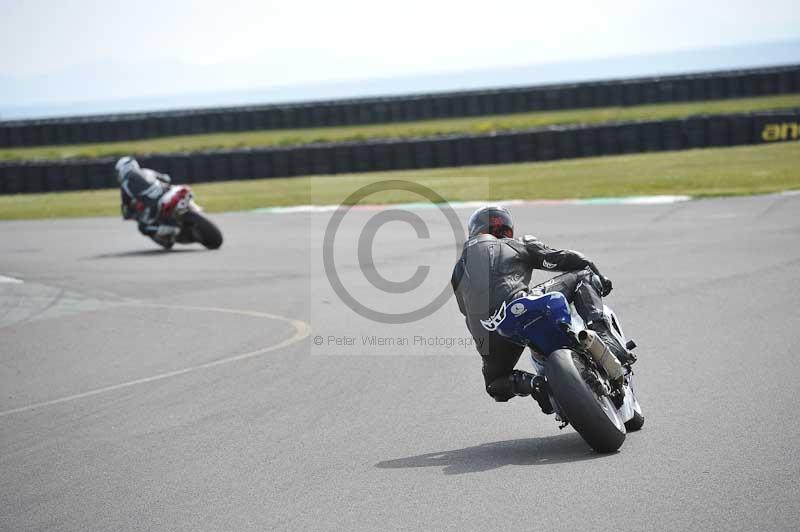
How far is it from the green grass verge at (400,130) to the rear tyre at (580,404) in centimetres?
2560

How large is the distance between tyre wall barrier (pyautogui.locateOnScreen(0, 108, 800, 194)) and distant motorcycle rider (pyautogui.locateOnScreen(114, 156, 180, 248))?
359 inches

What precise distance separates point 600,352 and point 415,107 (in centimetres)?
3163

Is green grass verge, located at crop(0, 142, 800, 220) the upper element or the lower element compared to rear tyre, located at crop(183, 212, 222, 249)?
lower

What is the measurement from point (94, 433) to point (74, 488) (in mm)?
1268

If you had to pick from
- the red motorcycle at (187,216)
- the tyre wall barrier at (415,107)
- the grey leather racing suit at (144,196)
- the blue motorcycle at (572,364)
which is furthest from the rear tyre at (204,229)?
the tyre wall barrier at (415,107)

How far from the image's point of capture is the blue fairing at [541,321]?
5.95m

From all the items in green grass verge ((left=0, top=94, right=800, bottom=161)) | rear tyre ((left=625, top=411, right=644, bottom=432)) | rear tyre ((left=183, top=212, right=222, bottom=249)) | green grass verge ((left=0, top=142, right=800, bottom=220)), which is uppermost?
rear tyre ((left=625, top=411, right=644, bottom=432))

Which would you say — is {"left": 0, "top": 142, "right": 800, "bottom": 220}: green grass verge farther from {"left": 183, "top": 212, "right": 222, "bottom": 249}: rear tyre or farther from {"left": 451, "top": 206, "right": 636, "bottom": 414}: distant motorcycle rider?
{"left": 451, "top": 206, "right": 636, "bottom": 414}: distant motorcycle rider

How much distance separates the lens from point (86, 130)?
37.5 m

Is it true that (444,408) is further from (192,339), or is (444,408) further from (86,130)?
(86,130)

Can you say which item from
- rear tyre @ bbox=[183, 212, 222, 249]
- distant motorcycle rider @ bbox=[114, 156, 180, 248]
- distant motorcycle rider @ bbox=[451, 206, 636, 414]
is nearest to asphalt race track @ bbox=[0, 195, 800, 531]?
distant motorcycle rider @ bbox=[451, 206, 636, 414]

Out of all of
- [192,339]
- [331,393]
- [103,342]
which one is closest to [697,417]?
[331,393]

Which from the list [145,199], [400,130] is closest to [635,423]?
[145,199]

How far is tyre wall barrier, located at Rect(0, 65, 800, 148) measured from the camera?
1380 inches
